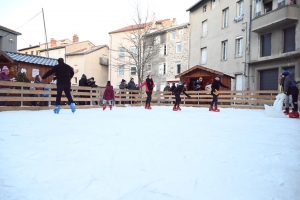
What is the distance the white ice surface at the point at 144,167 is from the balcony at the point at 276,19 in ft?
49.4

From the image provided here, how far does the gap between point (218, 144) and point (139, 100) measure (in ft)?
41.5

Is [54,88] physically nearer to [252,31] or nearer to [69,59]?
Result: [252,31]

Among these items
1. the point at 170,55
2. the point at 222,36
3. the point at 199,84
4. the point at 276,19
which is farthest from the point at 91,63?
the point at 276,19

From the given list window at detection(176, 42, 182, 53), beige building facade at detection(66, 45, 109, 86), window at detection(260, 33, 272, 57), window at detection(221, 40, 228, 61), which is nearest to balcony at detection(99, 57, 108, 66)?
beige building facade at detection(66, 45, 109, 86)

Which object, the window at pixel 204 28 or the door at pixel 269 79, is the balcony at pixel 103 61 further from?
the door at pixel 269 79

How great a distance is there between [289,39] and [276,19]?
1676 millimetres

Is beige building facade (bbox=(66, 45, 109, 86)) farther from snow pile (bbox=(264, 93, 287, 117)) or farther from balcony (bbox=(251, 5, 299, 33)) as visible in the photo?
snow pile (bbox=(264, 93, 287, 117))

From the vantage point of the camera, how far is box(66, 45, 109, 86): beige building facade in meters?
38.8

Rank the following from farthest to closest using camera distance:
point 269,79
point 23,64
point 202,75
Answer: point 269,79
point 202,75
point 23,64

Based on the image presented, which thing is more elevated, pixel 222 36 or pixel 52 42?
pixel 52 42

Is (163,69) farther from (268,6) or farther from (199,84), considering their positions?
(268,6)

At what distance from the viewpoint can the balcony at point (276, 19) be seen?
16511 mm

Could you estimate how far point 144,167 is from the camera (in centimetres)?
294

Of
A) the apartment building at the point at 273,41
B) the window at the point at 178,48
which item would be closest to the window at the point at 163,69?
the window at the point at 178,48
